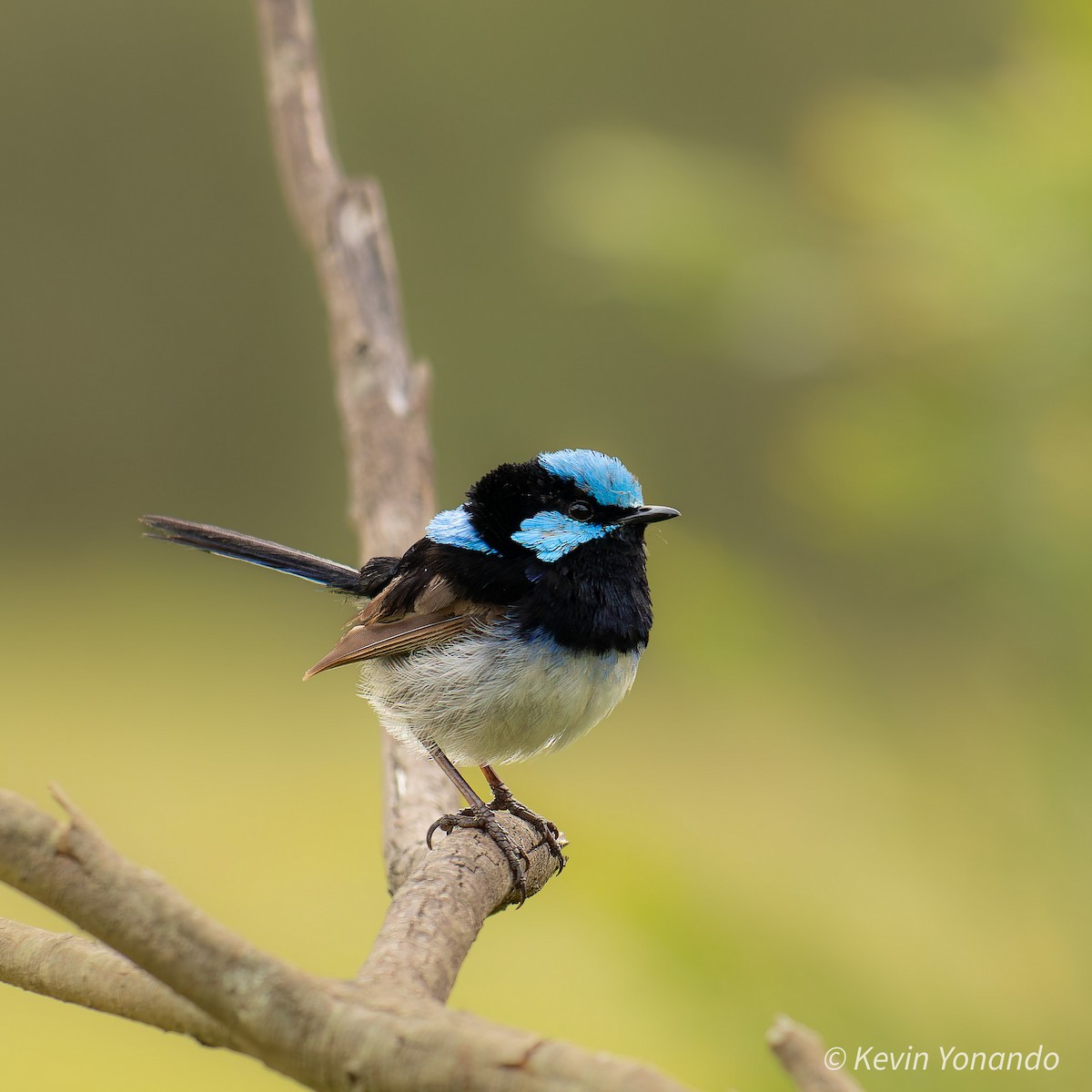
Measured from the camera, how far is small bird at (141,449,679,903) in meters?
1.41

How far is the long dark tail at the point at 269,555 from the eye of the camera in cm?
166

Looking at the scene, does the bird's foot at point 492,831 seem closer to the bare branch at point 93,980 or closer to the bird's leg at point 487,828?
the bird's leg at point 487,828

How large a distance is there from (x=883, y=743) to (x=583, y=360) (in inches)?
143

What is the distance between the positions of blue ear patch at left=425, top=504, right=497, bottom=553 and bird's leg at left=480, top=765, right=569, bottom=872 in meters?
0.31

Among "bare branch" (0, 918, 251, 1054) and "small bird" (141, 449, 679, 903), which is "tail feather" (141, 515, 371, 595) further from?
"bare branch" (0, 918, 251, 1054)

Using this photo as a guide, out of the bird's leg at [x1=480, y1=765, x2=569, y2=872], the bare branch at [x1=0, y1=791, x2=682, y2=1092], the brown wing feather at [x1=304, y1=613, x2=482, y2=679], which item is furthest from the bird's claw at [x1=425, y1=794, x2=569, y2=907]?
the bare branch at [x1=0, y1=791, x2=682, y2=1092]

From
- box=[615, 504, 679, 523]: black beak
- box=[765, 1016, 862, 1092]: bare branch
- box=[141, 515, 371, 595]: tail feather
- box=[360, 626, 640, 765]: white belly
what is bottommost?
box=[765, 1016, 862, 1092]: bare branch

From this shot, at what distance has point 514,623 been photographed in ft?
4.71

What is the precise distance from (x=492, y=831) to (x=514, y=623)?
0.23 m

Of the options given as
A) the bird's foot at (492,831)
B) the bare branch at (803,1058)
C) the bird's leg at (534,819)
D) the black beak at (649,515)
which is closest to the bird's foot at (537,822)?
the bird's leg at (534,819)

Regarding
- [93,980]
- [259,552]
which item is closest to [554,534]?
[259,552]

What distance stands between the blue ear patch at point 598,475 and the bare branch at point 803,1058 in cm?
89

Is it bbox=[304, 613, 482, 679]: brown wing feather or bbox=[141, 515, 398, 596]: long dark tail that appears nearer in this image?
bbox=[304, 613, 482, 679]: brown wing feather

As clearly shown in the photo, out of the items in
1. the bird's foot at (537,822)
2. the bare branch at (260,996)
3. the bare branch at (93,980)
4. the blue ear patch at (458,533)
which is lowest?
the bare branch at (93,980)
